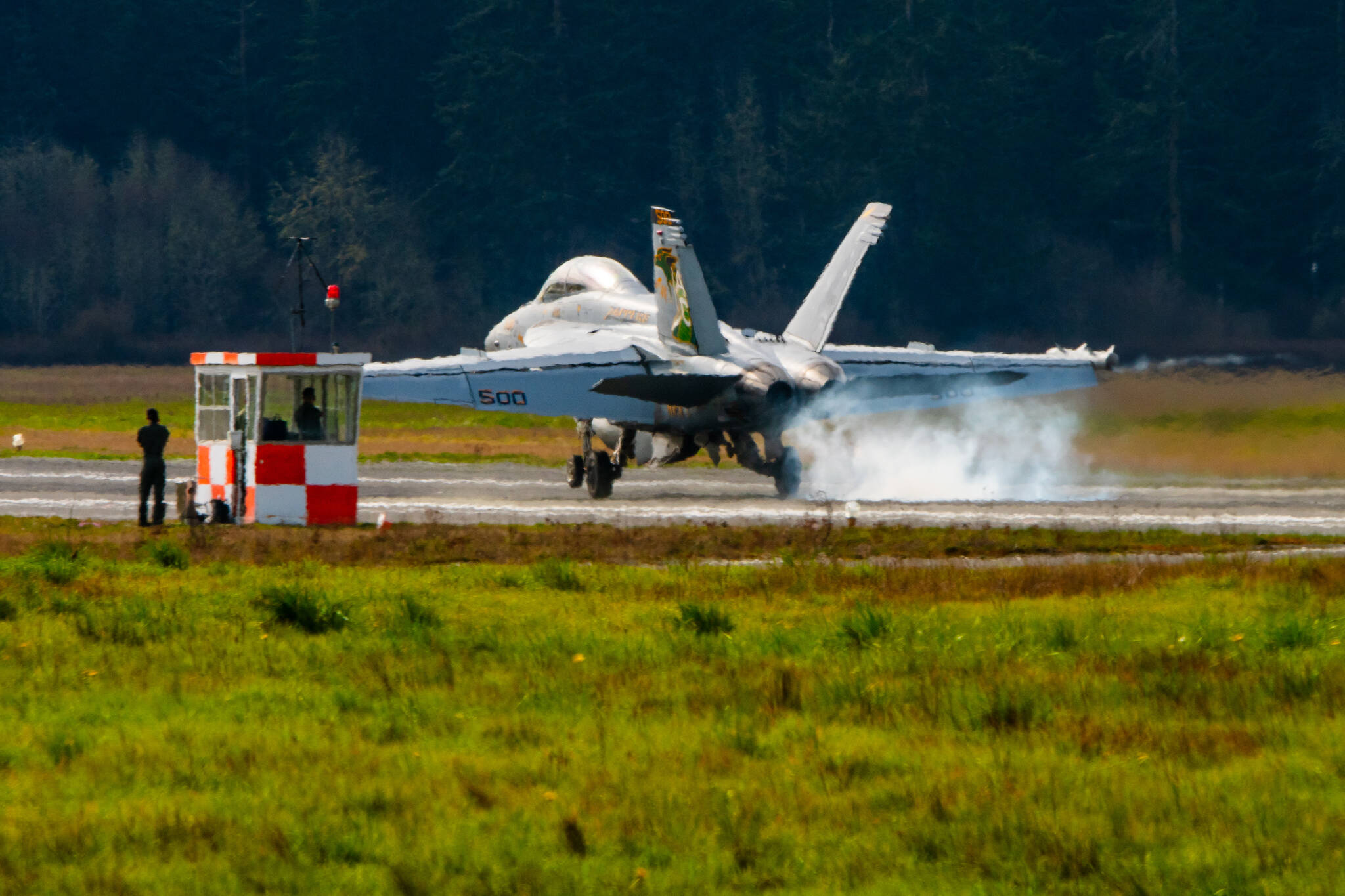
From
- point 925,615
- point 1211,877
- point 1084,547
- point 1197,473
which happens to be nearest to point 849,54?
point 1197,473

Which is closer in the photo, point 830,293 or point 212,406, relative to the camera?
point 212,406

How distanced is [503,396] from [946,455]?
9.39 metres

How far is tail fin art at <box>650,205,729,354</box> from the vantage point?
27.0 metres

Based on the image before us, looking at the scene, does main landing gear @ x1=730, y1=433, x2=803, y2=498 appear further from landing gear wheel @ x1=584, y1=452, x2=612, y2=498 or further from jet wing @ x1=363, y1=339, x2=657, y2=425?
landing gear wheel @ x1=584, y1=452, x2=612, y2=498

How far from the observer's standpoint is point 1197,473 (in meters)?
31.2

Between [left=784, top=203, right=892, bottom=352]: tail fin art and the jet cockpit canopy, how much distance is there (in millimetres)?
3226

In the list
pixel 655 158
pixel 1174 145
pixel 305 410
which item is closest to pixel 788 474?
pixel 305 410

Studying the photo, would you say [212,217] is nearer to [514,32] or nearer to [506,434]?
[514,32]

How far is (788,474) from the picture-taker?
29266mm

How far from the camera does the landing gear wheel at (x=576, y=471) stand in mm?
30797

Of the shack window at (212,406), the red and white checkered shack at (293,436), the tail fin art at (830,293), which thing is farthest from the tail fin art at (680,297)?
the shack window at (212,406)

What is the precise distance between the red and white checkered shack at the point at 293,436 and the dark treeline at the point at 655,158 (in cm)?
5313

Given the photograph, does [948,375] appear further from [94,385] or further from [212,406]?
[94,385]

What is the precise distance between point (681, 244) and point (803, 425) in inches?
161
